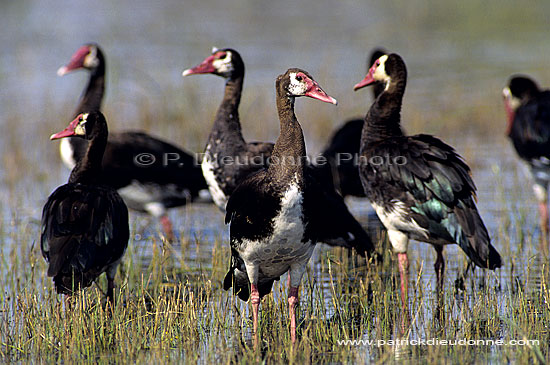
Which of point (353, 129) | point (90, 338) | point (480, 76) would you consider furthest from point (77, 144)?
point (480, 76)

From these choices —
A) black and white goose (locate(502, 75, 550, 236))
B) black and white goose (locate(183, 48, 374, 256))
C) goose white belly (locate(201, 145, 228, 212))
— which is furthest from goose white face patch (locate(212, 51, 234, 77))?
black and white goose (locate(502, 75, 550, 236))

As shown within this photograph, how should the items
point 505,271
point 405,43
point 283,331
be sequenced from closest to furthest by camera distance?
point 283,331 < point 505,271 < point 405,43

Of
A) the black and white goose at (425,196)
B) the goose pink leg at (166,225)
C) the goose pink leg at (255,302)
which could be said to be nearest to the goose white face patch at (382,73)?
the black and white goose at (425,196)

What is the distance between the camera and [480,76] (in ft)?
60.3

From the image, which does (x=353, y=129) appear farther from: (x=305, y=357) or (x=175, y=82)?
(x=175, y=82)

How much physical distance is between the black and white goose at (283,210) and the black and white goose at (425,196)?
99 cm

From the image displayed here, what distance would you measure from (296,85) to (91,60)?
5.58 m

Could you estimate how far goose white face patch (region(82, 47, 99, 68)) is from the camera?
36.1 feet

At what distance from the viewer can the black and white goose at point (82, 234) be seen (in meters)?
6.46

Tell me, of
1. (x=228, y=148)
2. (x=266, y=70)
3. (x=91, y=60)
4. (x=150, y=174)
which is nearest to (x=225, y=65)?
(x=228, y=148)

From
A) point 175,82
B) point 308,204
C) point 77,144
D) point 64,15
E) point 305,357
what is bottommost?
point 305,357

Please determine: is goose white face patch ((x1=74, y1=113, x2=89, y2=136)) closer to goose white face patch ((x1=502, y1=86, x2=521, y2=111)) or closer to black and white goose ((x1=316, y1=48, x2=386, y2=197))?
black and white goose ((x1=316, y1=48, x2=386, y2=197))

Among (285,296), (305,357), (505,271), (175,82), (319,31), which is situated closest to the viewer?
(305,357)

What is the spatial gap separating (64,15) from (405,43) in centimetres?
1082
